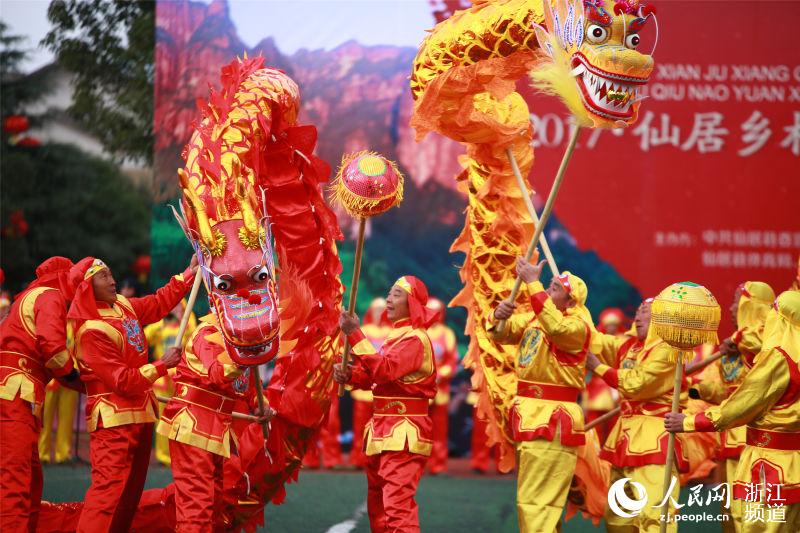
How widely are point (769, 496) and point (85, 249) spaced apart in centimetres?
893

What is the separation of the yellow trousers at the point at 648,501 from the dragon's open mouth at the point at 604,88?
5.93 ft

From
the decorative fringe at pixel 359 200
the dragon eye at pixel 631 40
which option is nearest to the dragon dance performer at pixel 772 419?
the dragon eye at pixel 631 40

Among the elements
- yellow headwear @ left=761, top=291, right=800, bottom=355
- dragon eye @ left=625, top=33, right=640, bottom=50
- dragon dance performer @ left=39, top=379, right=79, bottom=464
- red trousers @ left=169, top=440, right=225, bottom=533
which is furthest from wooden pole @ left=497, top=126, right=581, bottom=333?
dragon dance performer @ left=39, top=379, right=79, bottom=464

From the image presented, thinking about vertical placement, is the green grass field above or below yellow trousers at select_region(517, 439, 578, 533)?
below

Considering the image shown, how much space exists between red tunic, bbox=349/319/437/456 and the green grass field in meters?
1.58

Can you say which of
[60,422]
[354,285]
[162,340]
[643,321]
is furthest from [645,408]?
[60,422]

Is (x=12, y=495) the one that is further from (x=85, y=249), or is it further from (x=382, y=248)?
(x=85, y=249)

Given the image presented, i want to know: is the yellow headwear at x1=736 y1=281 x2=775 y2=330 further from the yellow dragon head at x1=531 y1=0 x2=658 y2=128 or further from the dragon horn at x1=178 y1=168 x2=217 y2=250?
the dragon horn at x1=178 y1=168 x2=217 y2=250

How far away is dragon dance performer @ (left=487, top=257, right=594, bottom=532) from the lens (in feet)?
15.7

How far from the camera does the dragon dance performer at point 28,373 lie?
4.86 metres

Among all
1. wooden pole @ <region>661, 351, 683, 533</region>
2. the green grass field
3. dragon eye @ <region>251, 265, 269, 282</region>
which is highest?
dragon eye @ <region>251, 265, 269, 282</region>

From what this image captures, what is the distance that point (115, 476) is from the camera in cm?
484

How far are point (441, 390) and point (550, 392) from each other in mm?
4347

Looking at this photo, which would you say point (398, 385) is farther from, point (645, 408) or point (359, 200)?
point (645, 408)
